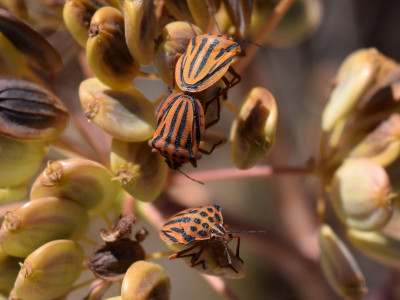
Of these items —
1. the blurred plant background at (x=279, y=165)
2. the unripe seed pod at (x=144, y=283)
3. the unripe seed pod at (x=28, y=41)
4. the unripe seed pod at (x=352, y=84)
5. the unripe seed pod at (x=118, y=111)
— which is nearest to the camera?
the unripe seed pod at (x=144, y=283)

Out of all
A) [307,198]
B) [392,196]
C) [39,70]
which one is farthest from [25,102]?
[307,198]

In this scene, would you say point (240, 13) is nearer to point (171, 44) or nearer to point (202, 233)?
point (171, 44)

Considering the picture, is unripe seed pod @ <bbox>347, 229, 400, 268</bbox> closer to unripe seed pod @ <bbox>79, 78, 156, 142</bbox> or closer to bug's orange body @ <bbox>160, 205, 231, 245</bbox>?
bug's orange body @ <bbox>160, 205, 231, 245</bbox>

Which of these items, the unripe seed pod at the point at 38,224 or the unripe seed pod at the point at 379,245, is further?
the unripe seed pod at the point at 379,245

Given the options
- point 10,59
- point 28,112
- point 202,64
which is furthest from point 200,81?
point 10,59

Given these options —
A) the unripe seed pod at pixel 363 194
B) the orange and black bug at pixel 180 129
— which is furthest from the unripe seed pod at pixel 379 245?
the orange and black bug at pixel 180 129

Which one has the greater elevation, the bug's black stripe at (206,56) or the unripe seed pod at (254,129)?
the bug's black stripe at (206,56)

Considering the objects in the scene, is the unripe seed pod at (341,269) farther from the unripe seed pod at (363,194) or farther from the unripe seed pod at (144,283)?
the unripe seed pod at (144,283)
